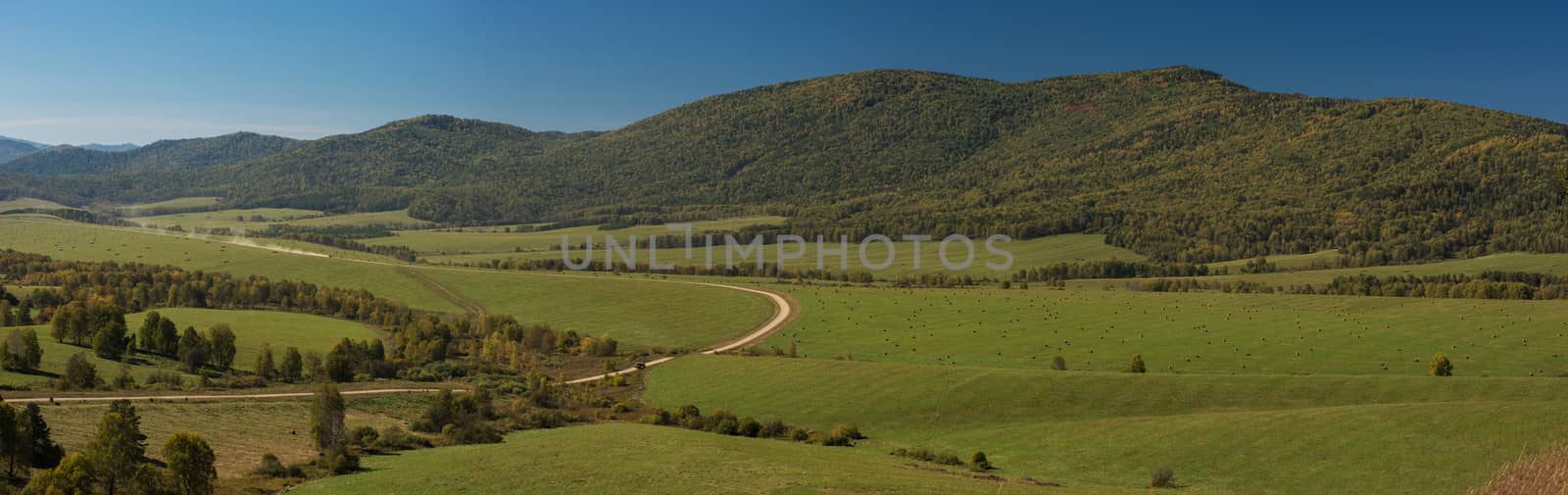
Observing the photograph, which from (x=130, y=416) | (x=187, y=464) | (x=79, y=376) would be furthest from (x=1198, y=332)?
(x=79, y=376)

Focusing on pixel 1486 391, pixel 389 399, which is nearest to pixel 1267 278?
pixel 1486 391

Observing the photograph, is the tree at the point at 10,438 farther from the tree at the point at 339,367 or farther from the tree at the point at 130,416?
the tree at the point at 339,367

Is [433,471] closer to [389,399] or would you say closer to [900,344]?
[389,399]

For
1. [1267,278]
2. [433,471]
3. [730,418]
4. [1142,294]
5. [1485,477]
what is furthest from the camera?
[1267,278]

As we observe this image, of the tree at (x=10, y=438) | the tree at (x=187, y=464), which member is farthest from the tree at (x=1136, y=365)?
the tree at (x=10, y=438)

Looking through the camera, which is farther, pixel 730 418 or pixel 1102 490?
pixel 730 418

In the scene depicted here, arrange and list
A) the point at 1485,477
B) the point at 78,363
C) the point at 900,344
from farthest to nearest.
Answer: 1. the point at 900,344
2. the point at 78,363
3. the point at 1485,477
